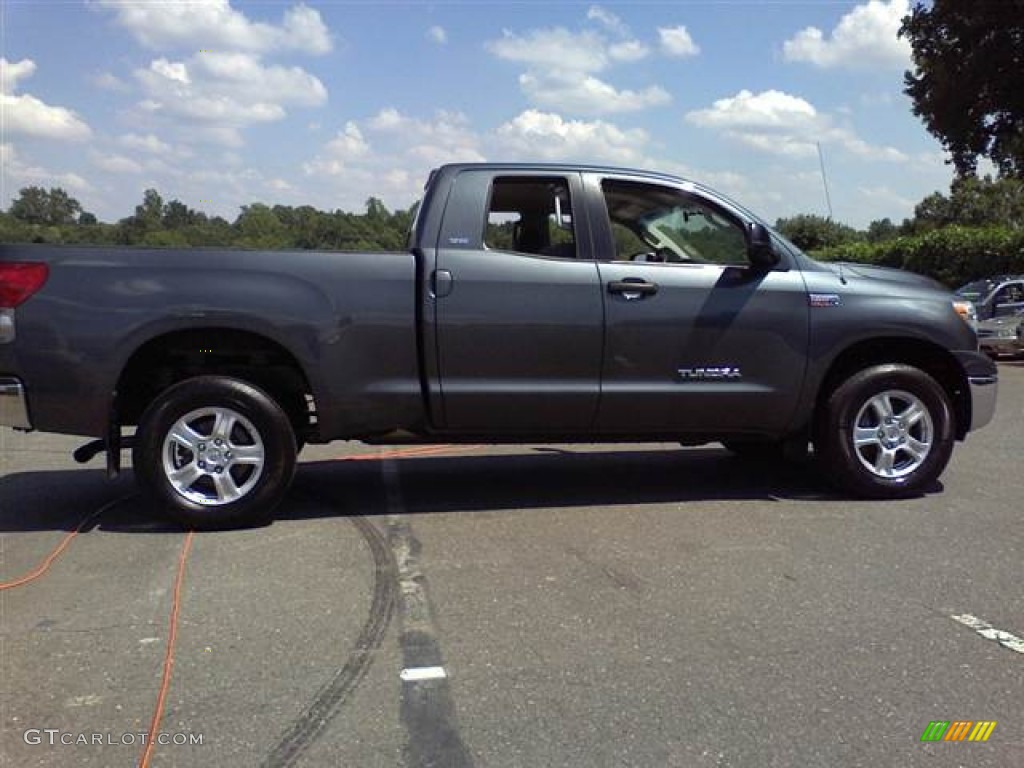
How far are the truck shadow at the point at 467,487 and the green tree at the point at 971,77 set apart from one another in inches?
897

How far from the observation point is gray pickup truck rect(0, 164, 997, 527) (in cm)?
503

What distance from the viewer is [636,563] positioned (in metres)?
4.68

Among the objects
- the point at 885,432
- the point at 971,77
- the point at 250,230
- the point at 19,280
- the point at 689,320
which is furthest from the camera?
the point at 971,77

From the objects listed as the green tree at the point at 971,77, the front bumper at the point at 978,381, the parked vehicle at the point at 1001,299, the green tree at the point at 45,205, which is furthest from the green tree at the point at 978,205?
the front bumper at the point at 978,381

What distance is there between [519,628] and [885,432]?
10.4 feet

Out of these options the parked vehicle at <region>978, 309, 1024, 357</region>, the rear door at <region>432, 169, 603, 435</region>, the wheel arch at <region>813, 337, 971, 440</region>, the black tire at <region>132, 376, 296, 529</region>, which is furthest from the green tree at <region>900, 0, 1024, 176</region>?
the black tire at <region>132, 376, 296, 529</region>

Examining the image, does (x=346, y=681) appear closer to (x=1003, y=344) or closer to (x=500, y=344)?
(x=500, y=344)

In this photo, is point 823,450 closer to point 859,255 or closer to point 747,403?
point 747,403

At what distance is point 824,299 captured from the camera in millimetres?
5699

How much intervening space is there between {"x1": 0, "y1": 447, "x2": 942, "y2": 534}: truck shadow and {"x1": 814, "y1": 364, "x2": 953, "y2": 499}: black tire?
0.98 feet

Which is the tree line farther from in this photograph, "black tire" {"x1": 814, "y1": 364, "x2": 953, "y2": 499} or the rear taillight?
"black tire" {"x1": 814, "y1": 364, "x2": 953, "y2": 499}

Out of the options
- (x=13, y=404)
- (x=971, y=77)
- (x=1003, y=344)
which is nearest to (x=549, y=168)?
(x=13, y=404)

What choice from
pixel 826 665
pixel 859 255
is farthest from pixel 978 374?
pixel 859 255

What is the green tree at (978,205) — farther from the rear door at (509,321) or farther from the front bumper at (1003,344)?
the rear door at (509,321)
